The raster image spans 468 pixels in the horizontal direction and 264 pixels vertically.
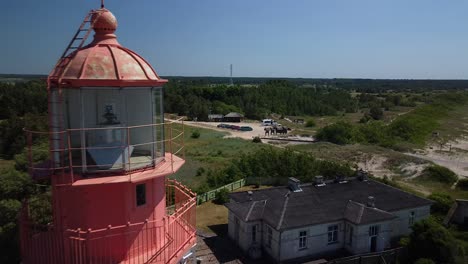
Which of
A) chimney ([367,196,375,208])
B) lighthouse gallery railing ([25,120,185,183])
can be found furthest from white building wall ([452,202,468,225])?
lighthouse gallery railing ([25,120,185,183])

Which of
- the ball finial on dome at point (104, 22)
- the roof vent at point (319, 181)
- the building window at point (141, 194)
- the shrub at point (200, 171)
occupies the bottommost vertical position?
the shrub at point (200, 171)

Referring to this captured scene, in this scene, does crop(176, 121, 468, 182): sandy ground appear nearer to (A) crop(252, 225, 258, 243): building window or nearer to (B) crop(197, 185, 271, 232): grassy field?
(B) crop(197, 185, 271, 232): grassy field

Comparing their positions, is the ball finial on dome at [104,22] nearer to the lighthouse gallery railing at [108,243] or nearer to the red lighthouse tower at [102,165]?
the red lighthouse tower at [102,165]

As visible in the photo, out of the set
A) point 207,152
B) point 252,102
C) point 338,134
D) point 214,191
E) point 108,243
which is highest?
point 108,243

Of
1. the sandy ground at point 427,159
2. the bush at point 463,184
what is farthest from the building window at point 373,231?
the sandy ground at point 427,159

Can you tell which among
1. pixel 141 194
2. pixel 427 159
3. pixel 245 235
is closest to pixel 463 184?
pixel 427 159

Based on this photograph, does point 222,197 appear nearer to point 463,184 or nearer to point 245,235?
point 245,235

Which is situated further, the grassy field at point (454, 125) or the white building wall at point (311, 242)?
the grassy field at point (454, 125)
